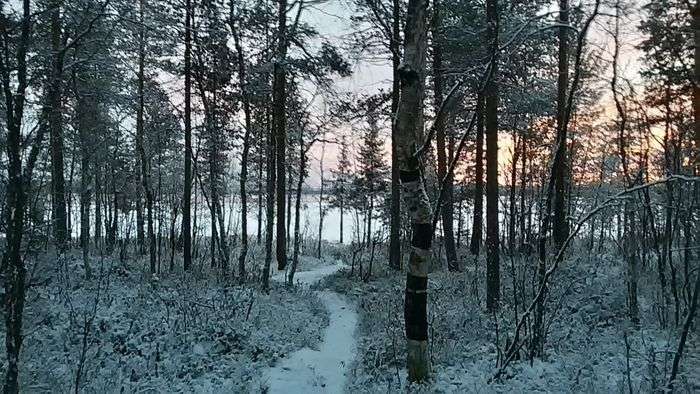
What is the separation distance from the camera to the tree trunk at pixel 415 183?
669cm

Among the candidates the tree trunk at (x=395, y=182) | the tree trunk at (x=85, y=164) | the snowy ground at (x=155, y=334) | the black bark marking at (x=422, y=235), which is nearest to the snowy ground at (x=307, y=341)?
the snowy ground at (x=155, y=334)

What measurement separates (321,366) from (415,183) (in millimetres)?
3861

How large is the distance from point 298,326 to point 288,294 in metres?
3.53

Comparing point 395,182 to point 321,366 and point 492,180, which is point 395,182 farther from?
point 321,366

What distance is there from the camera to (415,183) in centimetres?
688

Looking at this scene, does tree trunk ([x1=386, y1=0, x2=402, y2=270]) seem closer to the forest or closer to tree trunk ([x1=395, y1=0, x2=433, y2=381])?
the forest

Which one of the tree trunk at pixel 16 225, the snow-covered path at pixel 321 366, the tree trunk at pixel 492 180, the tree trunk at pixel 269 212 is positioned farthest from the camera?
the tree trunk at pixel 269 212

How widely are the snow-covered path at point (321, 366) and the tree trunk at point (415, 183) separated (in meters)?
1.53

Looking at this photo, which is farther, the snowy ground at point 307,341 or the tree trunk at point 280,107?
the tree trunk at point 280,107

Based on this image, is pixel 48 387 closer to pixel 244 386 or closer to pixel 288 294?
pixel 244 386

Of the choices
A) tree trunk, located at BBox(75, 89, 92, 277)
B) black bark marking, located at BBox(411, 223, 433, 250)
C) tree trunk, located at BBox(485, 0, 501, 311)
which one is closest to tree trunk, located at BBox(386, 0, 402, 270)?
tree trunk, located at BBox(485, 0, 501, 311)

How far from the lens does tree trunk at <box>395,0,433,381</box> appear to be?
6.69 metres

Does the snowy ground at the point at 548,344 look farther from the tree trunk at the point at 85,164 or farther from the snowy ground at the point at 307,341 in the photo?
the tree trunk at the point at 85,164

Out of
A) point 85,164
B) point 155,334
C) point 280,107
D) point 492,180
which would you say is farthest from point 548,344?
point 85,164
